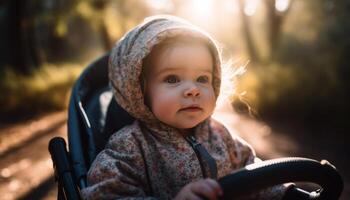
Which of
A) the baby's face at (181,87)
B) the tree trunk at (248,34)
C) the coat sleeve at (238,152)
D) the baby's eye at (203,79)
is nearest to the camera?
the baby's face at (181,87)

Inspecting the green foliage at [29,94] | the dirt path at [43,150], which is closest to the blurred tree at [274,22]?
the dirt path at [43,150]

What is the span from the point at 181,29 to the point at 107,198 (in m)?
0.81

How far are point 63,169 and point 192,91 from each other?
0.67 meters

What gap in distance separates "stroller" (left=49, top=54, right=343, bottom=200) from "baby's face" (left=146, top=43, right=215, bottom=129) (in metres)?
0.38

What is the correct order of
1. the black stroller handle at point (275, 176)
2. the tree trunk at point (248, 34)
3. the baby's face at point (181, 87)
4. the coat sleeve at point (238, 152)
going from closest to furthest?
the black stroller handle at point (275, 176)
the baby's face at point (181, 87)
the coat sleeve at point (238, 152)
the tree trunk at point (248, 34)

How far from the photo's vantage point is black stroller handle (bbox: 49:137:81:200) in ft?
6.01

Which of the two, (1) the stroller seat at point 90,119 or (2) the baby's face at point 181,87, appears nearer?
(2) the baby's face at point 181,87

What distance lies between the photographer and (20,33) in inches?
411

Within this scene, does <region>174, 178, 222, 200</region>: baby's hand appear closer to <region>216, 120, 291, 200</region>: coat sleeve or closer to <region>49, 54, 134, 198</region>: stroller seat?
<region>49, 54, 134, 198</region>: stroller seat

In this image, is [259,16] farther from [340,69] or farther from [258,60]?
[340,69]

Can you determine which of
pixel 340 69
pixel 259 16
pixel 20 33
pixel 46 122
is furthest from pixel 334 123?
pixel 259 16

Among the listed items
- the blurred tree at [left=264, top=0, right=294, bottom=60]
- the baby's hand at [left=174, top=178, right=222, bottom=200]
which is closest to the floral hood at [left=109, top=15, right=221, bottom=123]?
the baby's hand at [left=174, top=178, right=222, bottom=200]

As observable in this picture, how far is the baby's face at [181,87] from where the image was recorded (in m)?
1.96

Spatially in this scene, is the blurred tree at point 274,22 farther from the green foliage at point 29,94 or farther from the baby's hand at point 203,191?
the baby's hand at point 203,191
